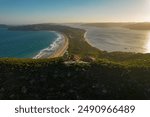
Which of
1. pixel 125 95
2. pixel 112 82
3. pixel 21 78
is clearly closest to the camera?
pixel 125 95

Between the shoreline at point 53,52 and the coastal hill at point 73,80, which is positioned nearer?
the coastal hill at point 73,80

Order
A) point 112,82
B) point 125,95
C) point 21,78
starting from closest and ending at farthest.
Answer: point 125,95 → point 112,82 → point 21,78

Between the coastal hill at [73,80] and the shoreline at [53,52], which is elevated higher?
the coastal hill at [73,80]

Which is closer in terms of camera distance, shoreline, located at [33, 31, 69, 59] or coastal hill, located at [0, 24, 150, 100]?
coastal hill, located at [0, 24, 150, 100]

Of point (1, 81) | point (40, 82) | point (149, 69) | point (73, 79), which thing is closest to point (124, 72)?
point (149, 69)

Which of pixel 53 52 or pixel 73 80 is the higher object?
pixel 73 80

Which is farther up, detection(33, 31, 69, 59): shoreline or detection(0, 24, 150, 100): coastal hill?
detection(0, 24, 150, 100): coastal hill

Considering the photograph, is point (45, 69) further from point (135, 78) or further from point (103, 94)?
point (135, 78)

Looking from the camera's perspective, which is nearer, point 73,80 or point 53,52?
point 73,80
